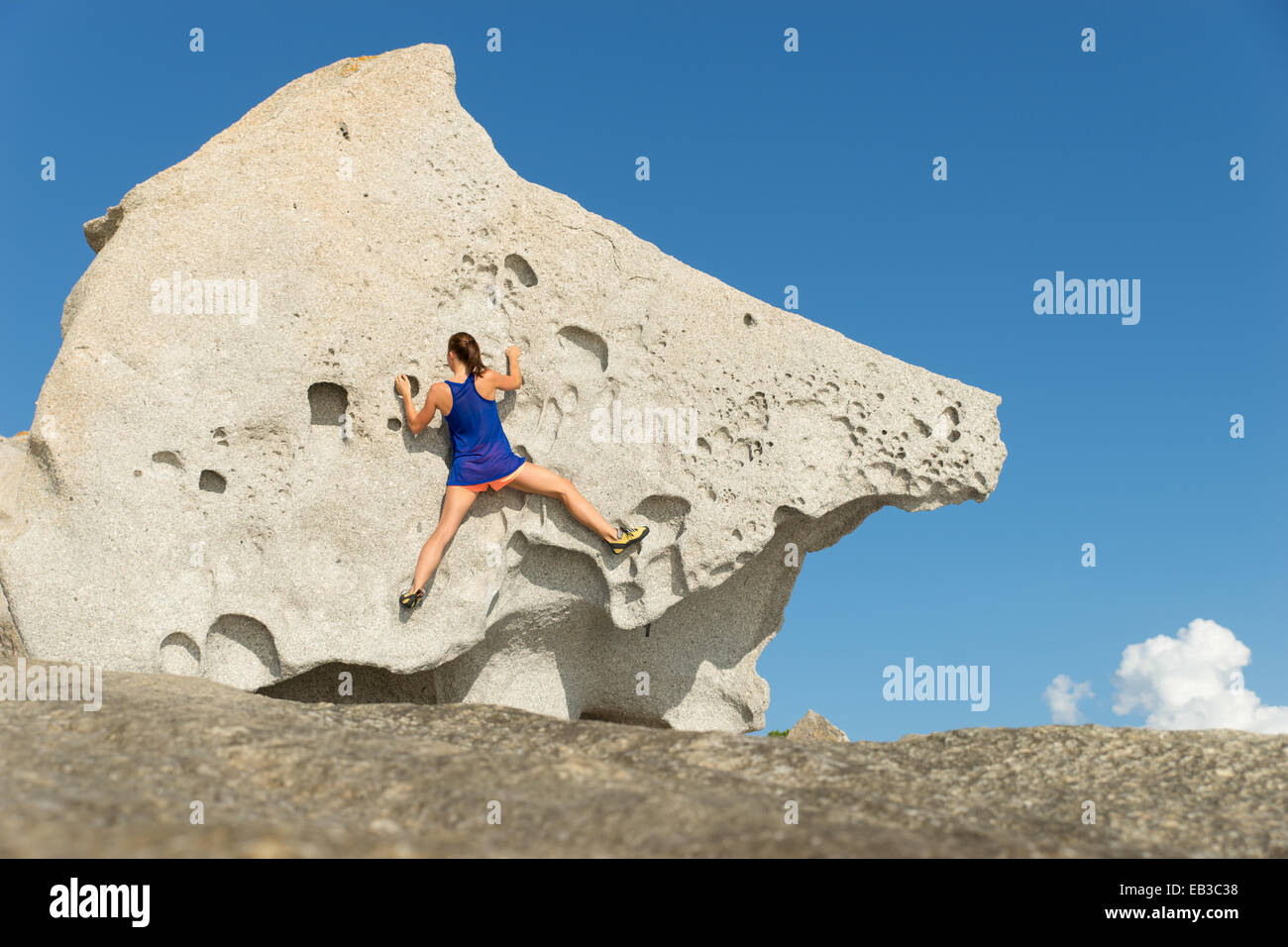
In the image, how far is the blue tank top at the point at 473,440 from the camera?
789cm

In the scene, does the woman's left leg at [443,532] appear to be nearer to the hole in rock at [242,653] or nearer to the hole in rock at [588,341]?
the hole in rock at [242,653]

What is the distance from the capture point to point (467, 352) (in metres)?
7.87

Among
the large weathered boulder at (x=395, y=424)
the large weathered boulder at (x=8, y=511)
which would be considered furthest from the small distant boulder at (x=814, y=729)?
the large weathered boulder at (x=8, y=511)

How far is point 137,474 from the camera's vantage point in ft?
24.5

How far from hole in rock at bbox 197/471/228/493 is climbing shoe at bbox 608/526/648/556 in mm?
3071

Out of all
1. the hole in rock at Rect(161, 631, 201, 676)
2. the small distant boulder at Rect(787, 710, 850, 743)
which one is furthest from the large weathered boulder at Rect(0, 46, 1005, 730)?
the small distant boulder at Rect(787, 710, 850, 743)

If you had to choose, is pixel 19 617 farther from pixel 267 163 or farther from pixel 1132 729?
pixel 1132 729

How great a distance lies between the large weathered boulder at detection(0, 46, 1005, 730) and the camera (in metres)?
7.51

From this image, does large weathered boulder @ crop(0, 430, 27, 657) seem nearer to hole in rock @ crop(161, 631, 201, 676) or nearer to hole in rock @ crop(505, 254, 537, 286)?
hole in rock @ crop(161, 631, 201, 676)

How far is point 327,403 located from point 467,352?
4.00 feet

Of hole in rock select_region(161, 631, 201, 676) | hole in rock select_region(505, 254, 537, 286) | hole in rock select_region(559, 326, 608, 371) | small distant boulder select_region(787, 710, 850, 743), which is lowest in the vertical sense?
small distant boulder select_region(787, 710, 850, 743)

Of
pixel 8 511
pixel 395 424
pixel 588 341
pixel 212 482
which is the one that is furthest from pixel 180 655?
pixel 588 341

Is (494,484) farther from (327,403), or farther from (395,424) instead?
(327,403)

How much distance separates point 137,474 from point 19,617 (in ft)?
4.24
